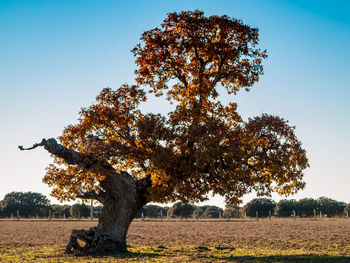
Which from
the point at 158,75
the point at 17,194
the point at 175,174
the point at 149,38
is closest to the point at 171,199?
the point at 175,174

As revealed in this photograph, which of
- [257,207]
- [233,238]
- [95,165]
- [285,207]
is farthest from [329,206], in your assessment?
[95,165]

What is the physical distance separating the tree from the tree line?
2256 inches

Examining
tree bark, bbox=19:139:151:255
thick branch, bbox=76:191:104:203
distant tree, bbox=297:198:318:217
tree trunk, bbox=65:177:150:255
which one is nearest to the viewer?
tree bark, bbox=19:139:151:255

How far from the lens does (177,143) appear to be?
1678 cm

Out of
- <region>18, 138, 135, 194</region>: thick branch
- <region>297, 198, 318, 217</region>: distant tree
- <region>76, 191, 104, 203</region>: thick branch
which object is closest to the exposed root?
<region>76, 191, 104, 203</region>: thick branch

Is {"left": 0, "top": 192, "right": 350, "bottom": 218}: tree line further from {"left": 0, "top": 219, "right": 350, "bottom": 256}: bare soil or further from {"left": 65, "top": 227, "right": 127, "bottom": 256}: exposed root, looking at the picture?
{"left": 65, "top": 227, "right": 127, "bottom": 256}: exposed root

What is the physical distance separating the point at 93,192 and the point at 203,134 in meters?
7.49

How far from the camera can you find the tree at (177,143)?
16406 millimetres

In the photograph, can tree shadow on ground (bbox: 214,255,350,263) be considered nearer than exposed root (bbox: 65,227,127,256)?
Yes

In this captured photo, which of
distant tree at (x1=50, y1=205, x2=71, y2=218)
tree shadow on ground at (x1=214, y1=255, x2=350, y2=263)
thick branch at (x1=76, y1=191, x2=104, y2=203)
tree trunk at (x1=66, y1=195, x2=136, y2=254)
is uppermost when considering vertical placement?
thick branch at (x1=76, y1=191, x2=104, y2=203)

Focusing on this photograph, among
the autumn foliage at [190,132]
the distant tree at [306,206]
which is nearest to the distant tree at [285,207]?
the distant tree at [306,206]

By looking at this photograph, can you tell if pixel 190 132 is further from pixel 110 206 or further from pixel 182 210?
pixel 182 210

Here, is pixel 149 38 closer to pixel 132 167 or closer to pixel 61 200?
pixel 132 167

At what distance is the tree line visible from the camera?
79.7 meters
